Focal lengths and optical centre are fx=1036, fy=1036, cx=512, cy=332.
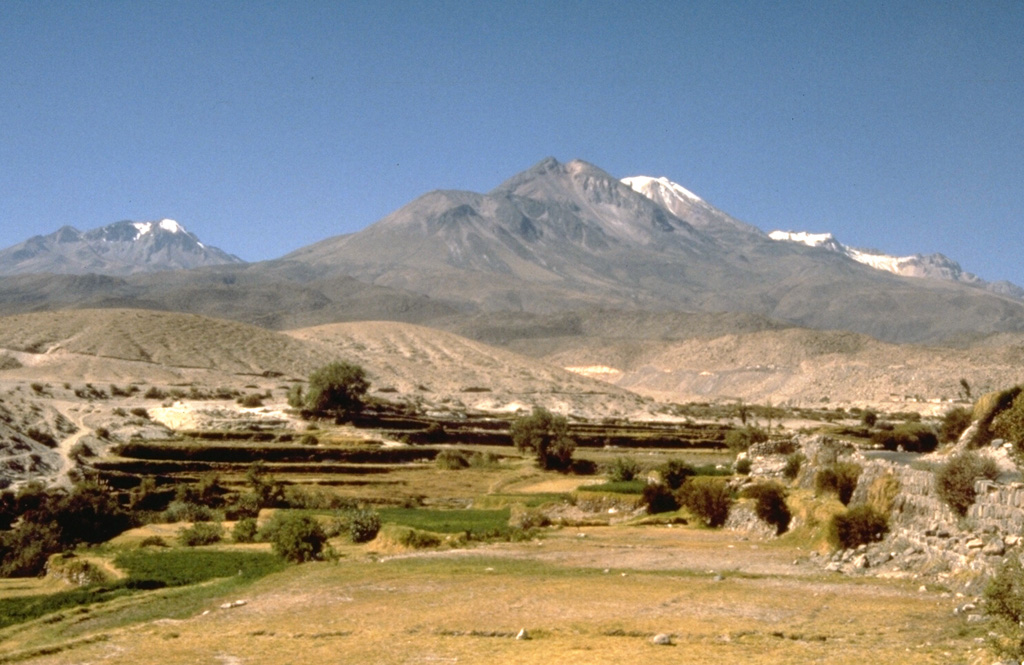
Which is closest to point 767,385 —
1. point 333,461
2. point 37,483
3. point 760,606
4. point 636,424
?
point 636,424

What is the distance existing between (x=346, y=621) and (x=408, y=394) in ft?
269

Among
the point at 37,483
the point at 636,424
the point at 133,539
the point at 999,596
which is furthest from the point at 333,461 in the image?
the point at 999,596

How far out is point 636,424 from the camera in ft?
280

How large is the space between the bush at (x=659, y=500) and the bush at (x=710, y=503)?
158 centimetres

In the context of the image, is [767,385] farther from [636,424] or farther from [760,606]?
[760,606]

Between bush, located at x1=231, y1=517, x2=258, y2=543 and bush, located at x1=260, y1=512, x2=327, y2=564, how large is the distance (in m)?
3.68

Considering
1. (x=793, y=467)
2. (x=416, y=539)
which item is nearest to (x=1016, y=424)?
(x=793, y=467)

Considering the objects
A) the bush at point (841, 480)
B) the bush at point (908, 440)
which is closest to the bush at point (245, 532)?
the bush at point (841, 480)

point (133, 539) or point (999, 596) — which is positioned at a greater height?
point (999, 596)

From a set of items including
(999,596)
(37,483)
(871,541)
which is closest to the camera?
(999,596)

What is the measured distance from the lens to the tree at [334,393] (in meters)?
74.8

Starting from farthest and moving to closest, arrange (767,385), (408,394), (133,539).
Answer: (767,385) → (408,394) → (133,539)

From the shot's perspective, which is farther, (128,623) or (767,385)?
(767,385)

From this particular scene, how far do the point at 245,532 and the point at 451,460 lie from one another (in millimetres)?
26878
